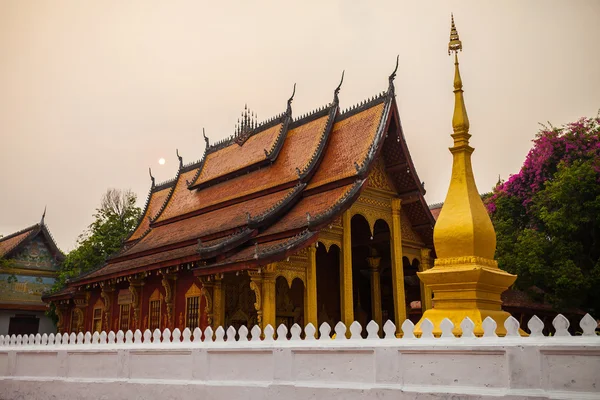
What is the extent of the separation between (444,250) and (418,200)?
8860 millimetres

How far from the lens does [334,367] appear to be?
6.67m

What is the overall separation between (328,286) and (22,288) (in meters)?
21.1

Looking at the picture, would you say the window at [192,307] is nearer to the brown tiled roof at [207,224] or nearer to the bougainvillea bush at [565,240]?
the brown tiled roof at [207,224]

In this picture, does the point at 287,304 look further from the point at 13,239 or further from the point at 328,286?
the point at 13,239

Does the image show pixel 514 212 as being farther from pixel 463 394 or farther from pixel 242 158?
pixel 463 394

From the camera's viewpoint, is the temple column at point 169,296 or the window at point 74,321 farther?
the window at point 74,321

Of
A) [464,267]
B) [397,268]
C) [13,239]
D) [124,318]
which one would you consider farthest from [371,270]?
[13,239]

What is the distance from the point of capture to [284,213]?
15078 millimetres

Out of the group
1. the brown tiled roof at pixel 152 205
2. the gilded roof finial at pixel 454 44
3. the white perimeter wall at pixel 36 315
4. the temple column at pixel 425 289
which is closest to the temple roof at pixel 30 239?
the white perimeter wall at pixel 36 315

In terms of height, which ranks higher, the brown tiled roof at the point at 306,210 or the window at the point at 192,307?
the brown tiled roof at the point at 306,210

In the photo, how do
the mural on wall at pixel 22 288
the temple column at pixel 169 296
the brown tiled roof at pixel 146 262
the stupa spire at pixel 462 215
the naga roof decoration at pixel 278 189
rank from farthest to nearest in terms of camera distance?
the mural on wall at pixel 22 288 < the temple column at pixel 169 296 < the brown tiled roof at pixel 146 262 < the naga roof decoration at pixel 278 189 < the stupa spire at pixel 462 215

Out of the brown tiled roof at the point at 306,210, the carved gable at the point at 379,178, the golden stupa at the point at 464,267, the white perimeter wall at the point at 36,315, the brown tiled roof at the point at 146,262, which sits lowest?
the golden stupa at the point at 464,267

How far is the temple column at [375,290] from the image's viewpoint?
16.5 m

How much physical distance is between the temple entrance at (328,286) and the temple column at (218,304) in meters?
3.58
